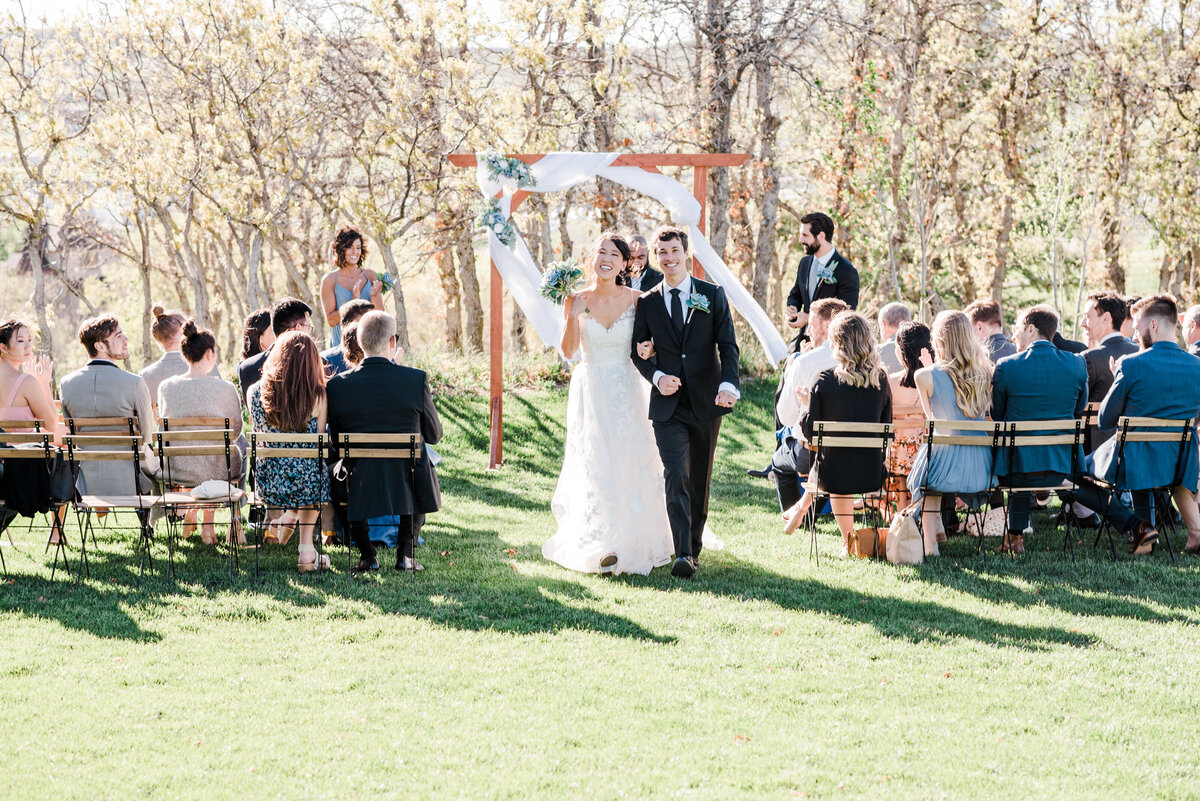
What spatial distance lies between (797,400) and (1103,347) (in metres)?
2.24

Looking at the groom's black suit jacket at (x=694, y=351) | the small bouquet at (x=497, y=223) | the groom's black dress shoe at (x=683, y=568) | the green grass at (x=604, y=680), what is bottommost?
the green grass at (x=604, y=680)

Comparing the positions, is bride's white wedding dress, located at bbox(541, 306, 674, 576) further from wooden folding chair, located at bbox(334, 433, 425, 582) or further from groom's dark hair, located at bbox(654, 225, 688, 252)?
wooden folding chair, located at bbox(334, 433, 425, 582)

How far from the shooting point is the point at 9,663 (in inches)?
198

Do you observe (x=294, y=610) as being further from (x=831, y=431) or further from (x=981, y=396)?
(x=981, y=396)

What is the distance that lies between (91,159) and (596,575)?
1321 centimetres

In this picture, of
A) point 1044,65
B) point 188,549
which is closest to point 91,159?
point 188,549

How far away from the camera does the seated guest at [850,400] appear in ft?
22.2

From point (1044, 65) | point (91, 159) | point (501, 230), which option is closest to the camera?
point (501, 230)

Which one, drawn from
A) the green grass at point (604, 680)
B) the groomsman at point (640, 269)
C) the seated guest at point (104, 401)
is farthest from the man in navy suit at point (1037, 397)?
the seated guest at point (104, 401)

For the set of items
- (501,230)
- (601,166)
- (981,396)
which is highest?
(601,166)

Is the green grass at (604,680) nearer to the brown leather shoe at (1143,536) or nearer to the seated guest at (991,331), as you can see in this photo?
the brown leather shoe at (1143,536)

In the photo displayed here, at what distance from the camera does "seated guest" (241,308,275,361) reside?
26.4ft

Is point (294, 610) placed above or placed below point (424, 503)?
below

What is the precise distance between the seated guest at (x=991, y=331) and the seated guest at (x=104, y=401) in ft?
18.1
